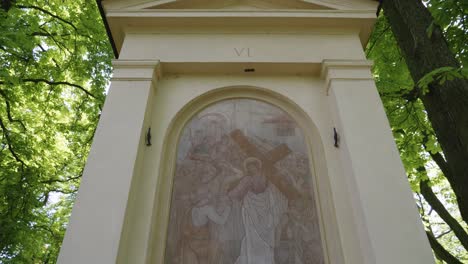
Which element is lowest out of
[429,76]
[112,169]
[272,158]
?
[112,169]

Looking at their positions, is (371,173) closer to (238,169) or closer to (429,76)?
(429,76)

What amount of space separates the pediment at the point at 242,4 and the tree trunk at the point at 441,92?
0.81 m

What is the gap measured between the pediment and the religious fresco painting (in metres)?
1.62

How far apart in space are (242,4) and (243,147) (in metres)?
2.40

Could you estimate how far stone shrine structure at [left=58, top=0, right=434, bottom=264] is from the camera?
3.09m

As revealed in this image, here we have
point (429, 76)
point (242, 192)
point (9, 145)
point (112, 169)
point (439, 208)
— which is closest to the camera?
point (429, 76)

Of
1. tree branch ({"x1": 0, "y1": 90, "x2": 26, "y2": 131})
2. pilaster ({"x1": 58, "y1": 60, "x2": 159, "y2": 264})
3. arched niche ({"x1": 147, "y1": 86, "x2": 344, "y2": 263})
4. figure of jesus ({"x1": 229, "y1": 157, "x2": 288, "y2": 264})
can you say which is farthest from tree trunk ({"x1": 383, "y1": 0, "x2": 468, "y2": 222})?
tree branch ({"x1": 0, "y1": 90, "x2": 26, "y2": 131})

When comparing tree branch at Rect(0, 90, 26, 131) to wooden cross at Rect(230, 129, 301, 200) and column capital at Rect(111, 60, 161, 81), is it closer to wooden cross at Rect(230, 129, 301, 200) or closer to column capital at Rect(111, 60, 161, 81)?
column capital at Rect(111, 60, 161, 81)

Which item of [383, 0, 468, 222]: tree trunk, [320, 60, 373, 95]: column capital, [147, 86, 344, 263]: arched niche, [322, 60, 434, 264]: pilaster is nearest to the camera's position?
[322, 60, 434, 264]: pilaster

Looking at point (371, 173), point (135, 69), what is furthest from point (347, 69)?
point (135, 69)

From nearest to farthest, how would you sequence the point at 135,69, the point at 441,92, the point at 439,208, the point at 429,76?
the point at 429,76 < the point at 441,92 < the point at 135,69 < the point at 439,208

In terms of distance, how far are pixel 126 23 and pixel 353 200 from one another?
12.2 ft

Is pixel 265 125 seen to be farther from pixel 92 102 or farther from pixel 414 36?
pixel 92 102

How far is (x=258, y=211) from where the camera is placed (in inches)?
133
